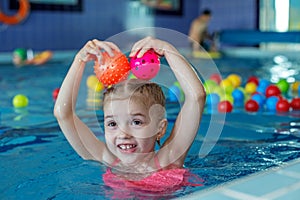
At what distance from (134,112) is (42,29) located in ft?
26.3

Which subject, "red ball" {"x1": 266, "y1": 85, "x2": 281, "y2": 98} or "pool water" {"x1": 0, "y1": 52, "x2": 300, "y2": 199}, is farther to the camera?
"red ball" {"x1": 266, "y1": 85, "x2": 281, "y2": 98}

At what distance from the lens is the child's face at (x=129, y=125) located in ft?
5.16

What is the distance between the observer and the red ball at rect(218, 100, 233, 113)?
3.31m

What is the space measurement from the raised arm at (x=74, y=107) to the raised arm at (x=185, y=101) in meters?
0.13

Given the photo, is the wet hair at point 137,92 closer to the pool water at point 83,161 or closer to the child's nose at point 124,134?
the child's nose at point 124,134

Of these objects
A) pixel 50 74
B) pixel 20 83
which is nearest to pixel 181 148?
pixel 20 83

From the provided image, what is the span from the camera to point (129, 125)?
1.58 m

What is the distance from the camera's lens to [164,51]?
1.58 m

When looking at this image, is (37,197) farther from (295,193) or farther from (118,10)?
(118,10)

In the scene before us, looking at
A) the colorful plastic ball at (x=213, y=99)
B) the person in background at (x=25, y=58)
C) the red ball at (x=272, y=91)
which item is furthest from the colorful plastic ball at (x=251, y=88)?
the person in background at (x=25, y=58)

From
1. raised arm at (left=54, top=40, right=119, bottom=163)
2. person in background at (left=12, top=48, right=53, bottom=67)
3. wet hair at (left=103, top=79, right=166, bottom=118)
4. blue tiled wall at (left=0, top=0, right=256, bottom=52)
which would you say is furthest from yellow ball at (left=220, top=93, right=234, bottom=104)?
blue tiled wall at (left=0, top=0, right=256, bottom=52)

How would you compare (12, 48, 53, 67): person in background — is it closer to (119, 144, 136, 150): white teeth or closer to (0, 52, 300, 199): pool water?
(0, 52, 300, 199): pool water

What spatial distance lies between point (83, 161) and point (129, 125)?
25.9 inches

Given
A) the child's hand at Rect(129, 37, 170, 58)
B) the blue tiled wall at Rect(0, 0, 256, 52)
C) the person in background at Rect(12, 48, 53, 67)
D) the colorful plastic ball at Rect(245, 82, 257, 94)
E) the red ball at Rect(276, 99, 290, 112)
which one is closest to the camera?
the child's hand at Rect(129, 37, 170, 58)
